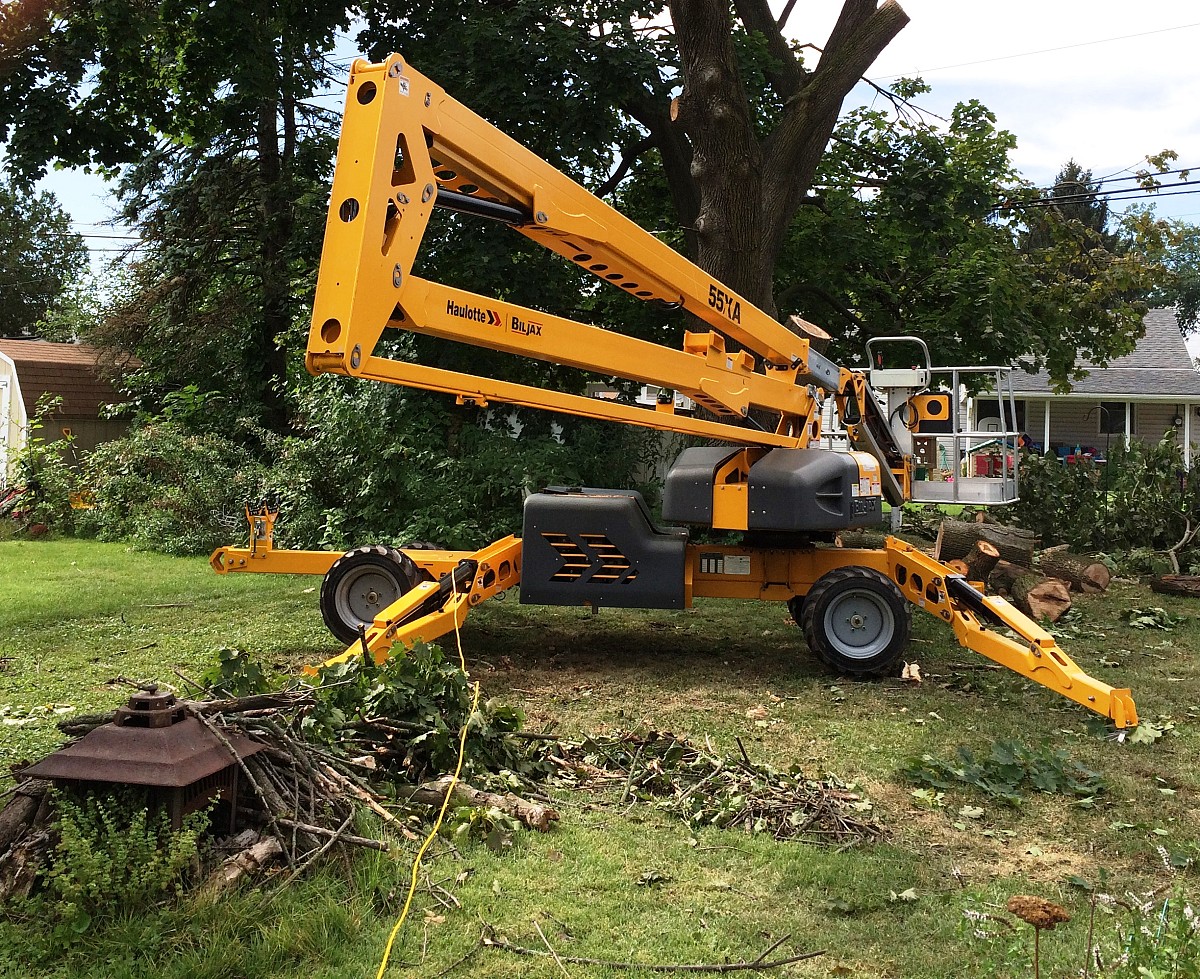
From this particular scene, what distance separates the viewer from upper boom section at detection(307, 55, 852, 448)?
585cm

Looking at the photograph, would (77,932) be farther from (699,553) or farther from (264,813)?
(699,553)

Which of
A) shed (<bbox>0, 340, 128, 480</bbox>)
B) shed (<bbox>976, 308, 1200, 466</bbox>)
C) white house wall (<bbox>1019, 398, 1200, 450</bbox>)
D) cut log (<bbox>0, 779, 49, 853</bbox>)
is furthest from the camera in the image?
white house wall (<bbox>1019, 398, 1200, 450</bbox>)

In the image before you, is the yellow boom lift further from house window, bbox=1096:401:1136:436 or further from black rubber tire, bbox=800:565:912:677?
house window, bbox=1096:401:1136:436

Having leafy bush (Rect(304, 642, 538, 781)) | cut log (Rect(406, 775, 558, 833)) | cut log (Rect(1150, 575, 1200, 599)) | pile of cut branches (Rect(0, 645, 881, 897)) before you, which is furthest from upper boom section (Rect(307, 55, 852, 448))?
cut log (Rect(1150, 575, 1200, 599))

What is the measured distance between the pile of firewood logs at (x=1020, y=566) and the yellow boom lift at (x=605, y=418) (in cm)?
264

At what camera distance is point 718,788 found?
5.62 m

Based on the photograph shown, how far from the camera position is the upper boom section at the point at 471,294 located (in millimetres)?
5848

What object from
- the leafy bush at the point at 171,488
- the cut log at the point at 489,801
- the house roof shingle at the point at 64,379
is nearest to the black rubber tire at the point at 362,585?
the cut log at the point at 489,801

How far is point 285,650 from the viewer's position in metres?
9.04

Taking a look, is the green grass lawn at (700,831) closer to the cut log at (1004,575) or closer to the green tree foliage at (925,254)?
the cut log at (1004,575)

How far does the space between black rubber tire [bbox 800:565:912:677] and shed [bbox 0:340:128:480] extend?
1721 cm

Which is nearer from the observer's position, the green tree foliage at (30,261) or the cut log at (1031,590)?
the cut log at (1031,590)

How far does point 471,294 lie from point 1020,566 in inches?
322

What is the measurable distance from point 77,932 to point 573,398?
4.60 meters
